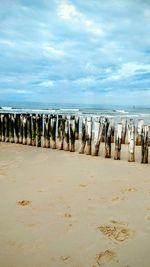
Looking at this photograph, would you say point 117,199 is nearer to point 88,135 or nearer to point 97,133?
point 97,133

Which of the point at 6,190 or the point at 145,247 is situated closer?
the point at 145,247

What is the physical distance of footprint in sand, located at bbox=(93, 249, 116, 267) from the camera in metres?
3.01

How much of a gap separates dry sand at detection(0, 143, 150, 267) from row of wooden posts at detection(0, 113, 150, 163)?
99cm

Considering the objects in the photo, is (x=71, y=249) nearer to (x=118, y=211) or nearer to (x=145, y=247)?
(x=145, y=247)

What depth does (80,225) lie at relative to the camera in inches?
151

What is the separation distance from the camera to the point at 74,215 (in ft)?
13.7

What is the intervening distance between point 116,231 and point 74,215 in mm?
694

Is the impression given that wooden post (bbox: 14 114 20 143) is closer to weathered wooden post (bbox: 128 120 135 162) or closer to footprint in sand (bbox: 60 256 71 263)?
weathered wooden post (bbox: 128 120 135 162)

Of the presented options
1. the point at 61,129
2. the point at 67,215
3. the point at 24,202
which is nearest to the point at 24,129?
the point at 61,129

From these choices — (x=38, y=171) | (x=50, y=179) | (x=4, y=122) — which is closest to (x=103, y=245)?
(x=50, y=179)

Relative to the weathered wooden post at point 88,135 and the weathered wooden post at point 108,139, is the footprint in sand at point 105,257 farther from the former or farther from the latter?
the weathered wooden post at point 88,135

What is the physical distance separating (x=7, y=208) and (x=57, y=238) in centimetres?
120

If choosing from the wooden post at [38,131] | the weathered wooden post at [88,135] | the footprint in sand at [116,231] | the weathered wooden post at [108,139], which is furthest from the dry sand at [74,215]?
the wooden post at [38,131]

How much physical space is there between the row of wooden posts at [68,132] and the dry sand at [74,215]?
0.99 metres
